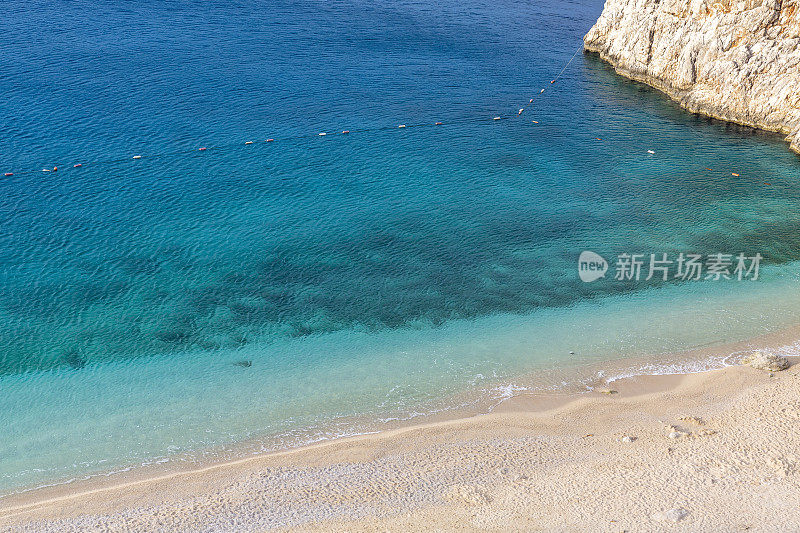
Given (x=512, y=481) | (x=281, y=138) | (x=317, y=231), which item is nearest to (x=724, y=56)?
(x=281, y=138)

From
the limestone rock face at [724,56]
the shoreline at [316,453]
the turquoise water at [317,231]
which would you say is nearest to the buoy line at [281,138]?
the turquoise water at [317,231]

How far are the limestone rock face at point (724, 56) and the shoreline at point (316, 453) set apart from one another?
36678 mm

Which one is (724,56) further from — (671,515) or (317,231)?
(671,515)

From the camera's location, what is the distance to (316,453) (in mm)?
30203

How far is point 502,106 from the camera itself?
232 feet

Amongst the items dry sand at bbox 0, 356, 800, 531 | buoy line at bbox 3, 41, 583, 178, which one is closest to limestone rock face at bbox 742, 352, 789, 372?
dry sand at bbox 0, 356, 800, 531

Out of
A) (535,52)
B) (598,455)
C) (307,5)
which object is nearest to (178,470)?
(598,455)

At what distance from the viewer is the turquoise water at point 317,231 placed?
113 feet

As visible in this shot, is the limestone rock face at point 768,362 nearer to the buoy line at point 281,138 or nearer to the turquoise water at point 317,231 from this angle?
the turquoise water at point 317,231

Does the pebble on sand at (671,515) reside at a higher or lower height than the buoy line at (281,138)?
lower

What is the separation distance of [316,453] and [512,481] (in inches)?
356

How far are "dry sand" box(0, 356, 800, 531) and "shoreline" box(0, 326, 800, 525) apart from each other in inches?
3.6

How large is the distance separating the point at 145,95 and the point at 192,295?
34631mm

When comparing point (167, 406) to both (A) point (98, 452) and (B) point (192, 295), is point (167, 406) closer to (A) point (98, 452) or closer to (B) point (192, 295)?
(A) point (98, 452)
